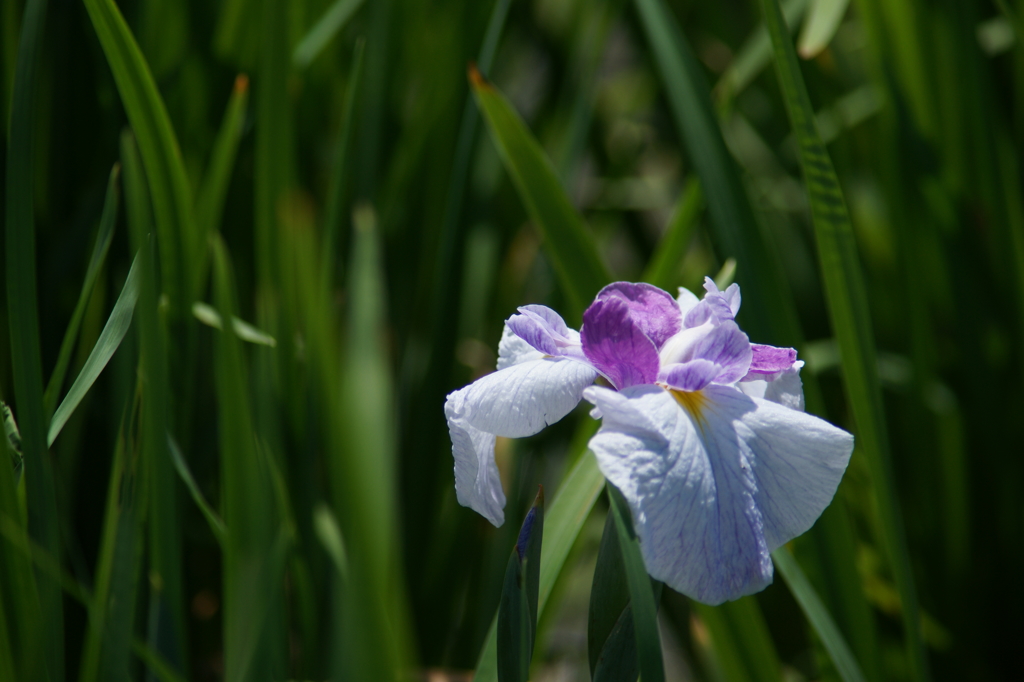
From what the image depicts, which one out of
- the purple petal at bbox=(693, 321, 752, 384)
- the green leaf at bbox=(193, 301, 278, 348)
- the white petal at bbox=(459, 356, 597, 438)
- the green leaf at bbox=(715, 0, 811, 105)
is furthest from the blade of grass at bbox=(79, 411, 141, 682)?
the green leaf at bbox=(715, 0, 811, 105)

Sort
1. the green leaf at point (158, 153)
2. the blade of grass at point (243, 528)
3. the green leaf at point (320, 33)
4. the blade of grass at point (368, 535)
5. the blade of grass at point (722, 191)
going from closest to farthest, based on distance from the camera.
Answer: the blade of grass at point (368, 535)
the blade of grass at point (243, 528)
the green leaf at point (158, 153)
the blade of grass at point (722, 191)
the green leaf at point (320, 33)

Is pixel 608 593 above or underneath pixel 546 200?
underneath

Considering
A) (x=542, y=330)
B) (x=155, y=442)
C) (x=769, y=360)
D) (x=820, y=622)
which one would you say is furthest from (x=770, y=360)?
(x=155, y=442)

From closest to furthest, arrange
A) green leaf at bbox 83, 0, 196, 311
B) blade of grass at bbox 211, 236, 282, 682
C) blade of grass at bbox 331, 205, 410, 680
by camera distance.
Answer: blade of grass at bbox 331, 205, 410, 680 → blade of grass at bbox 211, 236, 282, 682 → green leaf at bbox 83, 0, 196, 311

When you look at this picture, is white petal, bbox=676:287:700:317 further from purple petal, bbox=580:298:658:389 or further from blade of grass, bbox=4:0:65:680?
blade of grass, bbox=4:0:65:680

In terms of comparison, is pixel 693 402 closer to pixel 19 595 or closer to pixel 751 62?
pixel 19 595

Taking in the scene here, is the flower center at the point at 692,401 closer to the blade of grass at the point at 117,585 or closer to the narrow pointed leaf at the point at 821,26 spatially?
the blade of grass at the point at 117,585

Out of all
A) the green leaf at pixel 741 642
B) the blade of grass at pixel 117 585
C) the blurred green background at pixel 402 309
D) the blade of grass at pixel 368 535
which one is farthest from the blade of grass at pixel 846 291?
the blade of grass at pixel 117 585
